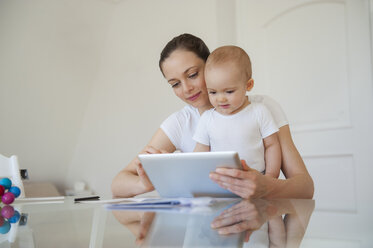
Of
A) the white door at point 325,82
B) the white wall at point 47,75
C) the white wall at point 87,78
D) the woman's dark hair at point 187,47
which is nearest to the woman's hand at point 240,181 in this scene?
the woman's dark hair at point 187,47

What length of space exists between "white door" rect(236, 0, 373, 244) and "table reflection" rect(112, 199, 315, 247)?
6.97ft

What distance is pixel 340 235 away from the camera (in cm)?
52

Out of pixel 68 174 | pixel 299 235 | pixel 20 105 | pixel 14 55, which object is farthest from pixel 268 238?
pixel 68 174

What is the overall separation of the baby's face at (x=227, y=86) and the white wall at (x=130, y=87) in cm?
201

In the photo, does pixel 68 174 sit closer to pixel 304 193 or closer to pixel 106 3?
pixel 106 3

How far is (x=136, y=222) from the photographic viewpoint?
667 mm

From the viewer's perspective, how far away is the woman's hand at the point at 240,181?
100cm

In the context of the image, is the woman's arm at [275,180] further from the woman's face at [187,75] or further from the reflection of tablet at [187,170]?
the woman's face at [187,75]

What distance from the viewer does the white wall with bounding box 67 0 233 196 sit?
12.1ft

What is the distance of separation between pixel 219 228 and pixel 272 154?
0.91 meters

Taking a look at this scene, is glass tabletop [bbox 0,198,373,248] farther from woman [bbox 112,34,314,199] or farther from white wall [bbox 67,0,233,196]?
white wall [bbox 67,0,233,196]

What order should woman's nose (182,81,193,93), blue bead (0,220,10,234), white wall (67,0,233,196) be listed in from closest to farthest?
1. blue bead (0,220,10,234)
2. woman's nose (182,81,193,93)
3. white wall (67,0,233,196)

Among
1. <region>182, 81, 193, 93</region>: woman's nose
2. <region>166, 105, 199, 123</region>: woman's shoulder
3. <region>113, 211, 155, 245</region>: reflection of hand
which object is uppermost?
<region>182, 81, 193, 93</region>: woman's nose

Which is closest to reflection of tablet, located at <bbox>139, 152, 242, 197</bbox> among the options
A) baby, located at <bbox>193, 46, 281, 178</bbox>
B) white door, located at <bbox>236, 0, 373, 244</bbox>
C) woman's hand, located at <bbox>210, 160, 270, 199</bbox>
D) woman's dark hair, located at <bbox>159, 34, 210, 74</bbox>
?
woman's hand, located at <bbox>210, 160, 270, 199</bbox>
